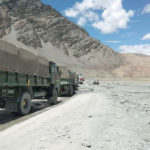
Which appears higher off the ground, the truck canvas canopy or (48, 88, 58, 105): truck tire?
the truck canvas canopy

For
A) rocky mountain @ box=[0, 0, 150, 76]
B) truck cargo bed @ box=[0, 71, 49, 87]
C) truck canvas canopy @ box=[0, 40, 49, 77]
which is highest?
rocky mountain @ box=[0, 0, 150, 76]

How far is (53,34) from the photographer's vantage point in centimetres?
10925

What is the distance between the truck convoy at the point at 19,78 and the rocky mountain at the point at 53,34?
8644cm

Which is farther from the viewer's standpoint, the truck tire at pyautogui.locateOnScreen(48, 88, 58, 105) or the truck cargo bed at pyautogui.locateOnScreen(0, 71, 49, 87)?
the truck tire at pyautogui.locateOnScreen(48, 88, 58, 105)

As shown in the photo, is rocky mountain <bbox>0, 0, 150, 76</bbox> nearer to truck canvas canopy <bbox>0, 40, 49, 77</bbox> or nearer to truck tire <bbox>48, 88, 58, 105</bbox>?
truck tire <bbox>48, 88, 58, 105</bbox>

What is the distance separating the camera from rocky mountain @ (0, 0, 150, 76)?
98463mm

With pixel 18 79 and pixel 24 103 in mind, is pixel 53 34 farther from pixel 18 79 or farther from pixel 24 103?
pixel 18 79

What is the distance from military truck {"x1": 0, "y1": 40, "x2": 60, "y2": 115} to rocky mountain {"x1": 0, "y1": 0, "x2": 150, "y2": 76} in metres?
86.4

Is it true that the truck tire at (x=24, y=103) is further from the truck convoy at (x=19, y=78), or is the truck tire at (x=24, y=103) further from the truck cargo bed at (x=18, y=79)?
the truck cargo bed at (x=18, y=79)

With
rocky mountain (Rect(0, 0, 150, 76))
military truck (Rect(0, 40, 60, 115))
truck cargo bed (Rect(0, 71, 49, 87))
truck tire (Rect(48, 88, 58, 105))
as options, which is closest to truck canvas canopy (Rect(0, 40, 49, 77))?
military truck (Rect(0, 40, 60, 115))

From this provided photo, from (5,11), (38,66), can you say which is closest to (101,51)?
(5,11)

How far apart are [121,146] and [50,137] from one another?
6.33 ft

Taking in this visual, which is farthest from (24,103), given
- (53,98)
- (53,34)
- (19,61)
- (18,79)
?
(53,34)

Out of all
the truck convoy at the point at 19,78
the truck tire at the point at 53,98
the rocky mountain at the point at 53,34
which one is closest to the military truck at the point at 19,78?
the truck convoy at the point at 19,78
